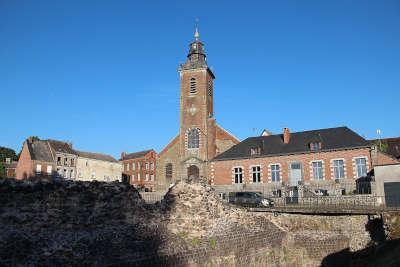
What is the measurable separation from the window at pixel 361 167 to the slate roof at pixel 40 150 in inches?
1459

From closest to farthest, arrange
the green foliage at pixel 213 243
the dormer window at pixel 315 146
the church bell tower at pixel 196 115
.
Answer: the green foliage at pixel 213 243, the dormer window at pixel 315 146, the church bell tower at pixel 196 115

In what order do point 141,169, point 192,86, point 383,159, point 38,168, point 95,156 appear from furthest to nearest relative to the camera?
point 141,169
point 95,156
point 38,168
point 192,86
point 383,159

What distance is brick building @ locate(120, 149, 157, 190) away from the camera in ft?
193

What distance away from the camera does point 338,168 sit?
29.9 m

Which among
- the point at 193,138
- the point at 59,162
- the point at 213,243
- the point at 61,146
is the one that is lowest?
the point at 213,243

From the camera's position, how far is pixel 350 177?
29203 mm

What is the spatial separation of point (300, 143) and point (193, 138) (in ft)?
39.4

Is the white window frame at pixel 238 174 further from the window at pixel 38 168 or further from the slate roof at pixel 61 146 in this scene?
the slate roof at pixel 61 146

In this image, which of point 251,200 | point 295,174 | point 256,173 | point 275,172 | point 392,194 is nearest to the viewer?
point 392,194

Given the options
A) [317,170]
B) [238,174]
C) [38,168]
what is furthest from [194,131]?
[38,168]

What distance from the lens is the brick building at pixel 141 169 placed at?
58716mm

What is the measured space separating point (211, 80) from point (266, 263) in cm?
2964

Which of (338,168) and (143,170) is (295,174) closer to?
(338,168)

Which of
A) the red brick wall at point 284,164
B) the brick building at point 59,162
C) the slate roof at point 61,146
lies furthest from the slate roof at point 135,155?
the red brick wall at point 284,164
